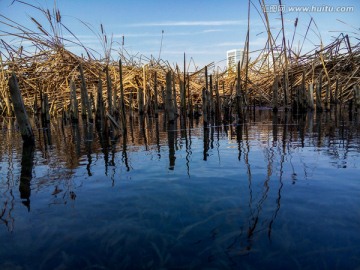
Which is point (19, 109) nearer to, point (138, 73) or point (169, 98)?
point (169, 98)

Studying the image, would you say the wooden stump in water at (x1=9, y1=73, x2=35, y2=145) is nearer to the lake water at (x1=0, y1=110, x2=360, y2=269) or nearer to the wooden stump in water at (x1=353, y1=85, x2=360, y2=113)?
the lake water at (x1=0, y1=110, x2=360, y2=269)

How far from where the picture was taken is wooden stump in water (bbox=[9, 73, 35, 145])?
14.1 ft

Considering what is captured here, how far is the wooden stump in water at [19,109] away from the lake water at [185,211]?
1217 mm

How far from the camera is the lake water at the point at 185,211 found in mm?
1338

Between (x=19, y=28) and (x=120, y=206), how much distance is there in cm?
916

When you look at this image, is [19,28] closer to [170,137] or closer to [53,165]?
[170,137]

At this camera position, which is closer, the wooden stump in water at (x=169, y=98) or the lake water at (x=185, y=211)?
the lake water at (x=185, y=211)

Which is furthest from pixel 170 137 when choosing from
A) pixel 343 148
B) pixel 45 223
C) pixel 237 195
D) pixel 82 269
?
pixel 82 269

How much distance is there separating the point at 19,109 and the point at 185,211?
3713mm

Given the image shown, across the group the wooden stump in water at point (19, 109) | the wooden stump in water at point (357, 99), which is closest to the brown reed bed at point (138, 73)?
the wooden stump in water at point (357, 99)

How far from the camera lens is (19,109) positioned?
14.4 feet

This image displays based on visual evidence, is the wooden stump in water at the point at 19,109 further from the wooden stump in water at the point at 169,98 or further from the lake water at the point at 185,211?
the wooden stump in water at the point at 169,98

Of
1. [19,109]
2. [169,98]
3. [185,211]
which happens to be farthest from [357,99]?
[19,109]

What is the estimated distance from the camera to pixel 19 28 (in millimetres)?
8891
